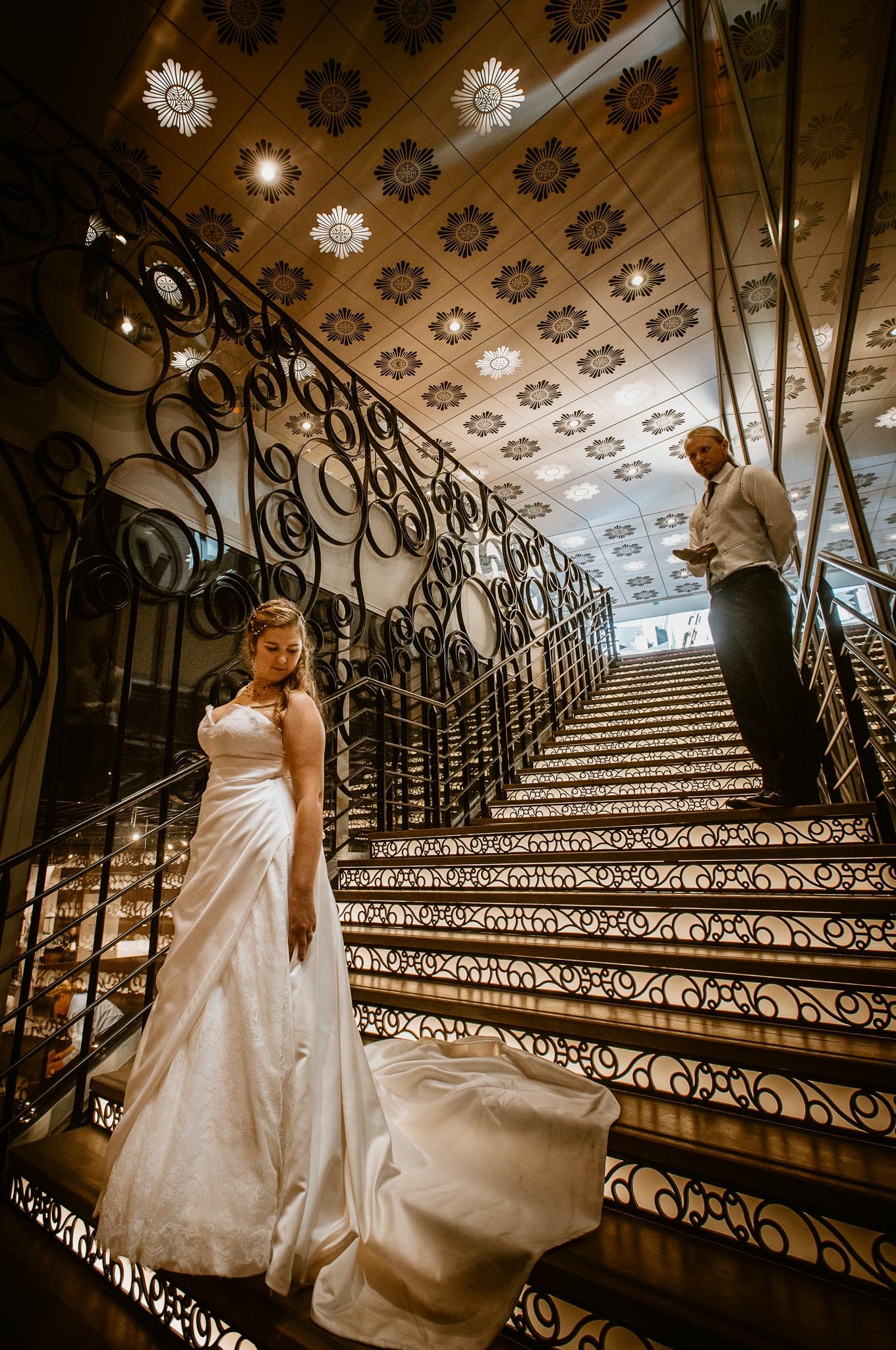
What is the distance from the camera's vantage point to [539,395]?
22.5ft

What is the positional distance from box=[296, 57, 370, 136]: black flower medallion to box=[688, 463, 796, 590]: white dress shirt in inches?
147

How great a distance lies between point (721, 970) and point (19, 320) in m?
3.73

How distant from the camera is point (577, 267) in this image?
5.42 metres

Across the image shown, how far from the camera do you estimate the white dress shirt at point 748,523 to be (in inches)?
112

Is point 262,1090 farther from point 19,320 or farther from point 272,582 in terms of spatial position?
point 19,320

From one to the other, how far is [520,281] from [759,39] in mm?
2632

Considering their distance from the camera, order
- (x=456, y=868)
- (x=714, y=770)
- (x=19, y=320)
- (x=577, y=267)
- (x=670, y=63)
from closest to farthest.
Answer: (x=19, y=320) < (x=456, y=868) < (x=714, y=770) < (x=670, y=63) < (x=577, y=267)

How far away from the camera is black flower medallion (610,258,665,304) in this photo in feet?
17.8

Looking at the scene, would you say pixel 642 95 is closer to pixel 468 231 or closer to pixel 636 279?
pixel 636 279

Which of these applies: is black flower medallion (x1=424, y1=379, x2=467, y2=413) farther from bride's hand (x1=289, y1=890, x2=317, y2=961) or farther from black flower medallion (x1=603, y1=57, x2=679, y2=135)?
bride's hand (x1=289, y1=890, x2=317, y2=961)

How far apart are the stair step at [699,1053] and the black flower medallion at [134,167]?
18.6ft

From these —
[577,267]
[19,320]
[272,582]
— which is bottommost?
[272,582]

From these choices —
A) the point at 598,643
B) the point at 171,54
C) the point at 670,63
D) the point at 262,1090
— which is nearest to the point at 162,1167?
the point at 262,1090

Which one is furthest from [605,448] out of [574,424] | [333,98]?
[333,98]
